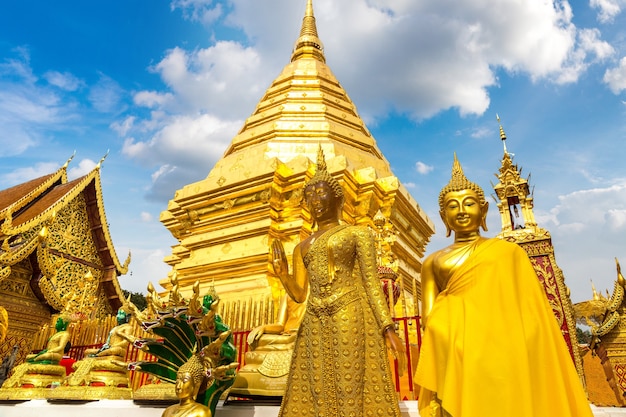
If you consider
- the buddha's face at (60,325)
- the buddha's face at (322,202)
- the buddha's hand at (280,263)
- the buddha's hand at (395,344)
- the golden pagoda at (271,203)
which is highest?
the golden pagoda at (271,203)

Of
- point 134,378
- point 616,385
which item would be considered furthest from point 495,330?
point 616,385

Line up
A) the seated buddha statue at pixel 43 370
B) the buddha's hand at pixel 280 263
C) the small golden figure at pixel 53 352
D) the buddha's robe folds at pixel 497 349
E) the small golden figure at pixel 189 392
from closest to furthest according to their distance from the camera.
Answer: the buddha's robe folds at pixel 497 349, the small golden figure at pixel 189 392, the buddha's hand at pixel 280 263, the seated buddha statue at pixel 43 370, the small golden figure at pixel 53 352

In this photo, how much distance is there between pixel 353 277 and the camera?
2506mm

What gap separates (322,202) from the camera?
277cm

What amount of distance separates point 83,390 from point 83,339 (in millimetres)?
2722

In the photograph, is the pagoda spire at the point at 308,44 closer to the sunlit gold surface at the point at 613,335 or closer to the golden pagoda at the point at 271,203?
the golden pagoda at the point at 271,203

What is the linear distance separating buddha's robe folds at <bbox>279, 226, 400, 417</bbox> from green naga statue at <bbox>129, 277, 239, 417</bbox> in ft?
1.72

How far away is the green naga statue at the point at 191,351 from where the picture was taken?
8.41 ft

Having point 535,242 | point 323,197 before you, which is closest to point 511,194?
point 535,242

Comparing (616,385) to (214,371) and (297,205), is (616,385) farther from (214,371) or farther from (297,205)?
(214,371)

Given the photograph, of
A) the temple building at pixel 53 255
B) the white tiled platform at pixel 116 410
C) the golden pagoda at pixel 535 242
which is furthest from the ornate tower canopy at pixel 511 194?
the temple building at pixel 53 255

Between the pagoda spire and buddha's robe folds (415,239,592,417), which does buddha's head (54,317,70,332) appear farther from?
the pagoda spire

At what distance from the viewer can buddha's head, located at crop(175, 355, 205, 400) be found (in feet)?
8.33

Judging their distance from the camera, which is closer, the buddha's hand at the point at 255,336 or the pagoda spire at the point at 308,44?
the buddha's hand at the point at 255,336
